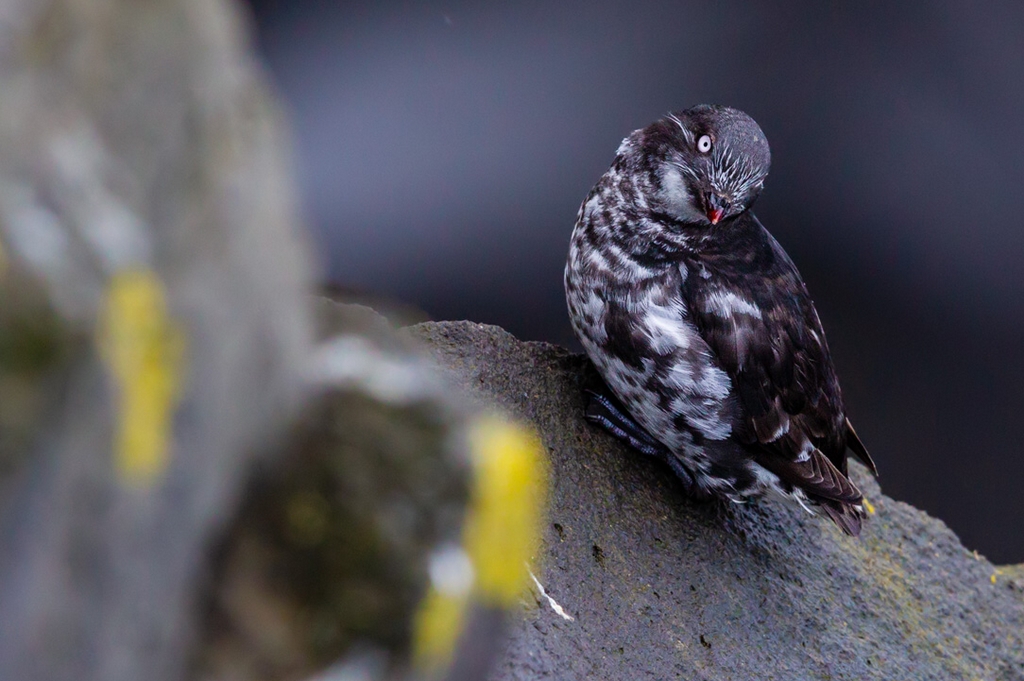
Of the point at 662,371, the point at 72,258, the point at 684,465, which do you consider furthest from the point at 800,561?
the point at 72,258

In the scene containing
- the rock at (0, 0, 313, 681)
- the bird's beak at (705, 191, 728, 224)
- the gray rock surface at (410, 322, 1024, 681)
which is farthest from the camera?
the bird's beak at (705, 191, 728, 224)

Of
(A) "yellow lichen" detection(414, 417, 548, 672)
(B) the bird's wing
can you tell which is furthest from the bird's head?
(A) "yellow lichen" detection(414, 417, 548, 672)

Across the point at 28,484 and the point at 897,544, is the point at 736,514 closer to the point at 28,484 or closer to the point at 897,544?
the point at 897,544

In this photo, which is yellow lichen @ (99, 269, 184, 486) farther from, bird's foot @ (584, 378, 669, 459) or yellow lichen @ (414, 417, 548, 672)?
bird's foot @ (584, 378, 669, 459)

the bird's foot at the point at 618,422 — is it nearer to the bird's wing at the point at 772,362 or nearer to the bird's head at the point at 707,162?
the bird's wing at the point at 772,362

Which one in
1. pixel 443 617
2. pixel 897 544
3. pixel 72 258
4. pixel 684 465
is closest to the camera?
pixel 72 258

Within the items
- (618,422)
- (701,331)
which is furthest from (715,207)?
(618,422)
